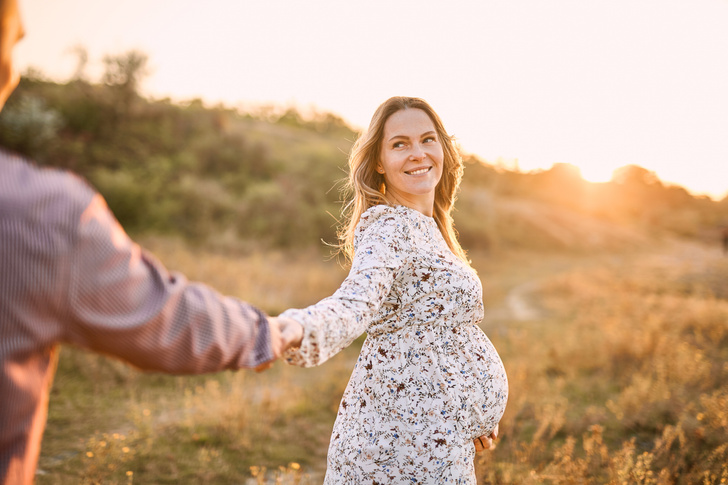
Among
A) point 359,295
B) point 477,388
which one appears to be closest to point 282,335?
point 359,295

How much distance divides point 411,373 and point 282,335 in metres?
0.85

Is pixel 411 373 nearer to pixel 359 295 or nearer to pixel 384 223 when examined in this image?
pixel 359 295

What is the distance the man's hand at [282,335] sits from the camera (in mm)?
1329

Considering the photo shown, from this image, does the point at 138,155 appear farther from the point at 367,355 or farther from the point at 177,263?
the point at 367,355

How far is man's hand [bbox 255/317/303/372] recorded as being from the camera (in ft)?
4.36

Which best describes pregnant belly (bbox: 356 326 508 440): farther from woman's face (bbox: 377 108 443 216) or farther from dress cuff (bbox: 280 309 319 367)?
woman's face (bbox: 377 108 443 216)

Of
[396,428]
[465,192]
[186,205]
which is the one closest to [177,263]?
[186,205]

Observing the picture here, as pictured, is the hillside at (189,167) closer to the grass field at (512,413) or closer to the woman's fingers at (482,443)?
the grass field at (512,413)

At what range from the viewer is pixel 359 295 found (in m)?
1.75

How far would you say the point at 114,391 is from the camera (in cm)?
574

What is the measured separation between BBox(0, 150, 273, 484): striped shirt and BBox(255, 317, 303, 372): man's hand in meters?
0.19

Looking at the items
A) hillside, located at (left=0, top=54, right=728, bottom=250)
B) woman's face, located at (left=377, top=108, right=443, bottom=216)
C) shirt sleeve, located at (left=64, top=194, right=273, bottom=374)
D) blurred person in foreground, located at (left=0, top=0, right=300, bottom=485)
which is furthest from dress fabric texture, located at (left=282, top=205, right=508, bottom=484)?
hillside, located at (left=0, top=54, right=728, bottom=250)

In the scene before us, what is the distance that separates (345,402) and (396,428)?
0.30 meters

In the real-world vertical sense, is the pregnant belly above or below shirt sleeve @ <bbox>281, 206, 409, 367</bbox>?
below
